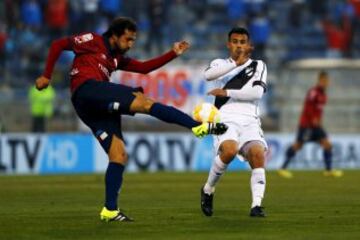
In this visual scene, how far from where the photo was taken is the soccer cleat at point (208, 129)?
11297 millimetres

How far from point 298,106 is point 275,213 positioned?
18.6 metres

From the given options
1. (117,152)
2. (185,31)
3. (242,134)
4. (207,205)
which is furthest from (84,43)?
(185,31)

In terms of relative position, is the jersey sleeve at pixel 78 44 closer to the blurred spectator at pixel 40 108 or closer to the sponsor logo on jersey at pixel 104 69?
the sponsor logo on jersey at pixel 104 69

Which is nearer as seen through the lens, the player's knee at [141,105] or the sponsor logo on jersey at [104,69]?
the player's knee at [141,105]

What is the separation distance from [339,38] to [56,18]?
9497mm

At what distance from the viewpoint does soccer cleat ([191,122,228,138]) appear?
37.1 ft

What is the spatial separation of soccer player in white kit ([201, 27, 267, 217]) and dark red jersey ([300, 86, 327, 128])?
41.4 feet

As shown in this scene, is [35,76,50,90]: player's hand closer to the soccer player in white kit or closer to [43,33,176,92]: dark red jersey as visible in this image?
[43,33,176,92]: dark red jersey

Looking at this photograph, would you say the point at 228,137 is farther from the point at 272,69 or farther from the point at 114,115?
the point at 272,69

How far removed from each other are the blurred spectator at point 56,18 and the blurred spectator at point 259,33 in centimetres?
598

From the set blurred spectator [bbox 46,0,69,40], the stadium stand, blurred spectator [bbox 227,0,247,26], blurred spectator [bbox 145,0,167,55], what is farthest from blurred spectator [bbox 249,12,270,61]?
blurred spectator [bbox 46,0,69,40]

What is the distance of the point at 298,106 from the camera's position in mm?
32156

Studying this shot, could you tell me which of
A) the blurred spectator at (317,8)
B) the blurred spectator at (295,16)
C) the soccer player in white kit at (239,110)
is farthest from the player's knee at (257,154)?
the blurred spectator at (317,8)

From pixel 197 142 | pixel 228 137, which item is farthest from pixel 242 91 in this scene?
pixel 197 142
